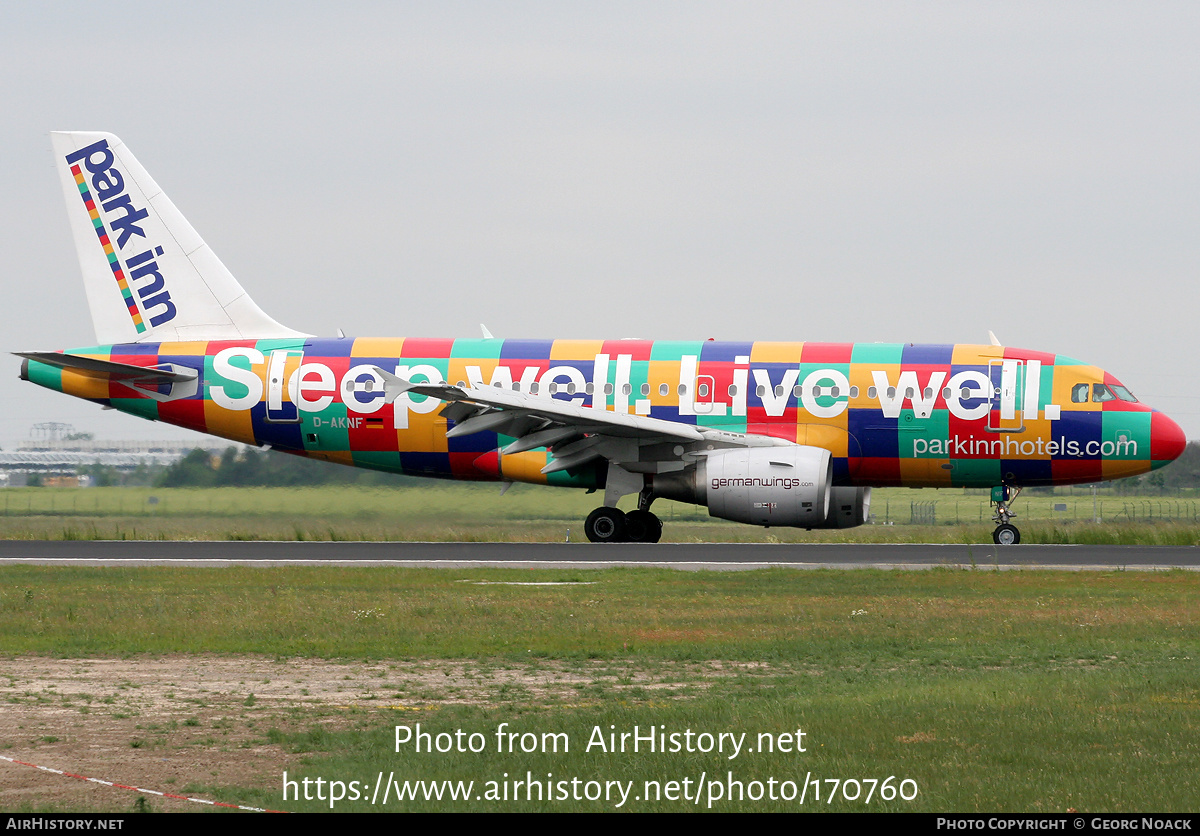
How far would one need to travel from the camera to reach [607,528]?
93.6 ft

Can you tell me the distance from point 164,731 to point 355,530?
21.4m

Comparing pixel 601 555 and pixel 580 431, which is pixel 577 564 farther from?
pixel 580 431

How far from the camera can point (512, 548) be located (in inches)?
1047

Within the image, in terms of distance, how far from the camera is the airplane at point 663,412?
90.4ft

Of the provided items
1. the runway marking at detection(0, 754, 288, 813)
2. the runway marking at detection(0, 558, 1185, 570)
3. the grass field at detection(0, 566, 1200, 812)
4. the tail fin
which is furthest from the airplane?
the runway marking at detection(0, 754, 288, 813)

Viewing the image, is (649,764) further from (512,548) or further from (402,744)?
(512,548)

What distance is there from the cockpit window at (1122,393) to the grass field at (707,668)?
8002 mm

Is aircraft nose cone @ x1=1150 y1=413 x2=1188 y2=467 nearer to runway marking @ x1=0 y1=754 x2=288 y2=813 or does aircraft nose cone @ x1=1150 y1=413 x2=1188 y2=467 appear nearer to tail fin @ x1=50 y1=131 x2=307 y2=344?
tail fin @ x1=50 y1=131 x2=307 y2=344

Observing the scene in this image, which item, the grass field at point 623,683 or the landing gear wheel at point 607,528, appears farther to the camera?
the landing gear wheel at point 607,528

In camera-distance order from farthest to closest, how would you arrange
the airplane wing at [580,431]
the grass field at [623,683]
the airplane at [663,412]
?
1. the airplane at [663,412]
2. the airplane wing at [580,431]
3. the grass field at [623,683]

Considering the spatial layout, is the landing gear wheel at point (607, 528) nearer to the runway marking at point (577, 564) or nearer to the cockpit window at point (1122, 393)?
the runway marking at point (577, 564)

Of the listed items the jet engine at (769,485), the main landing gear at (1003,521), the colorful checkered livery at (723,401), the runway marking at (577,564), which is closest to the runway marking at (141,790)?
the runway marking at (577,564)

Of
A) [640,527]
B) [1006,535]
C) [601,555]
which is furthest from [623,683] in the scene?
[1006,535]
